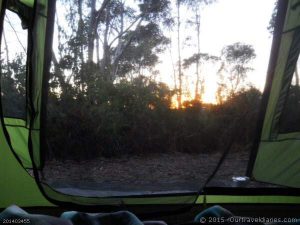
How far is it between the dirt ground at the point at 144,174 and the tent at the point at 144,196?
0.06m

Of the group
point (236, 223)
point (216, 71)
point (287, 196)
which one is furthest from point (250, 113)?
point (216, 71)

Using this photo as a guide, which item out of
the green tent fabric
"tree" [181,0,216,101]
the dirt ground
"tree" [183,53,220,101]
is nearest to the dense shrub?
the dirt ground

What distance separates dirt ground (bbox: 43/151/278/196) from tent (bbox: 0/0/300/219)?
2.3 inches

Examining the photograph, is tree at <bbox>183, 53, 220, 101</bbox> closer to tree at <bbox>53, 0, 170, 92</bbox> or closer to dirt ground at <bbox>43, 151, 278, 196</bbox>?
tree at <bbox>53, 0, 170, 92</bbox>

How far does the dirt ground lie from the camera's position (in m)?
1.64

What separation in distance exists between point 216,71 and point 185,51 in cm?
54

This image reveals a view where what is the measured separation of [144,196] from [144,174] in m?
0.95

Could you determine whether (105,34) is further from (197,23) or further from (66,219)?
(66,219)

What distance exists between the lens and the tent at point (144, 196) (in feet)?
4.94

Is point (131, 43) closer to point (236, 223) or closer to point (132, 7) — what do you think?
point (132, 7)

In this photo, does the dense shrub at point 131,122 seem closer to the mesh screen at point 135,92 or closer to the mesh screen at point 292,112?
the mesh screen at point 135,92

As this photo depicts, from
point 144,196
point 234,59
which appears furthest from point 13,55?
point 234,59

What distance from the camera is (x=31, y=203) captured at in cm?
153

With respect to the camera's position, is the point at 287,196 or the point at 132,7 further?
the point at 132,7
